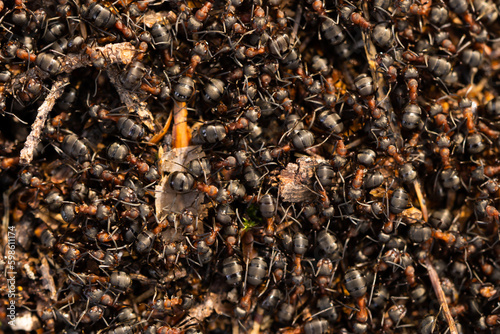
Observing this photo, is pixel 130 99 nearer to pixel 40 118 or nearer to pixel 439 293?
pixel 40 118

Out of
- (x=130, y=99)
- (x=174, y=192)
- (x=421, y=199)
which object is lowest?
(x=174, y=192)

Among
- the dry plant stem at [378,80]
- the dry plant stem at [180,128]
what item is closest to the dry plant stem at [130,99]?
the dry plant stem at [180,128]

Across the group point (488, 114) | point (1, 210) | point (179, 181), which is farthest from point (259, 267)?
point (488, 114)

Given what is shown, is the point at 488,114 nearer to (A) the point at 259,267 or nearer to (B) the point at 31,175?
(A) the point at 259,267

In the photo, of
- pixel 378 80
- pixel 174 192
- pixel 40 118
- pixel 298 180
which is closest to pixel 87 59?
pixel 40 118

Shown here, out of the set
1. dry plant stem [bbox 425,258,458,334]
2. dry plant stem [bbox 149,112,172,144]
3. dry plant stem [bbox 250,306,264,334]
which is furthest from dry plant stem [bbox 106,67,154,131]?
dry plant stem [bbox 425,258,458,334]

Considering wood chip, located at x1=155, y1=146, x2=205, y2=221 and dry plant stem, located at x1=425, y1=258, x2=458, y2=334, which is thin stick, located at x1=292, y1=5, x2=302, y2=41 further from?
dry plant stem, located at x1=425, y1=258, x2=458, y2=334
